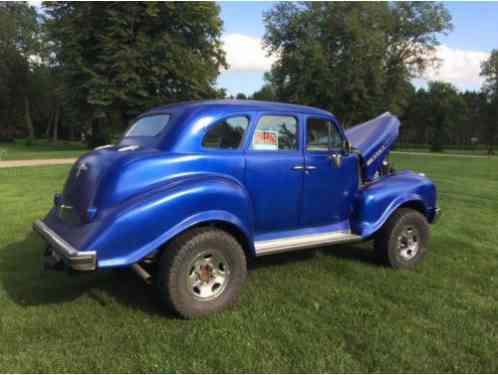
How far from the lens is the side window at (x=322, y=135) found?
4.68 m

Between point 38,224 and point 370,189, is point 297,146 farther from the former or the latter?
point 38,224

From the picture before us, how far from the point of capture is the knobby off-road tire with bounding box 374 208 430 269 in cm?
504

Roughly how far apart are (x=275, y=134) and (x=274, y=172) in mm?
455

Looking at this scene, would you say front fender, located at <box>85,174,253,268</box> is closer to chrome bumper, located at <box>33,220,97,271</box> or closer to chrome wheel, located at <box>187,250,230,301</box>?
chrome bumper, located at <box>33,220,97,271</box>

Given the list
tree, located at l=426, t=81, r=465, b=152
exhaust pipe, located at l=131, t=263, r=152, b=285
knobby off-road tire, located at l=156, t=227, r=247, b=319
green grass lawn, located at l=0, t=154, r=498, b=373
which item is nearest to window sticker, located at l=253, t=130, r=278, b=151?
knobby off-road tire, located at l=156, t=227, r=247, b=319

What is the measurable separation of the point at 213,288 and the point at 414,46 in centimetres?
4026

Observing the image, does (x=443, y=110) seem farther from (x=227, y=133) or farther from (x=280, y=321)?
(x=280, y=321)

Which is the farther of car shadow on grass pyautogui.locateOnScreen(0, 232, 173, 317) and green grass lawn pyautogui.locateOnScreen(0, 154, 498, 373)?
car shadow on grass pyautogui.locateOnScreen(0, 232, 173, 317)

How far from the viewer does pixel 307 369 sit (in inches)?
116

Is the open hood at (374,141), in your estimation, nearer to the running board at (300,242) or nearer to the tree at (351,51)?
the running board at (300,242)

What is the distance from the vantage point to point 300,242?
4410 mm

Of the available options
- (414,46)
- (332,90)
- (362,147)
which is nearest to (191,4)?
(332,90)

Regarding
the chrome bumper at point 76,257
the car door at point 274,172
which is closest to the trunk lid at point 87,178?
the chrome bumper at point 76,257

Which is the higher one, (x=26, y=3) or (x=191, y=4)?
(x=26, y=3)
